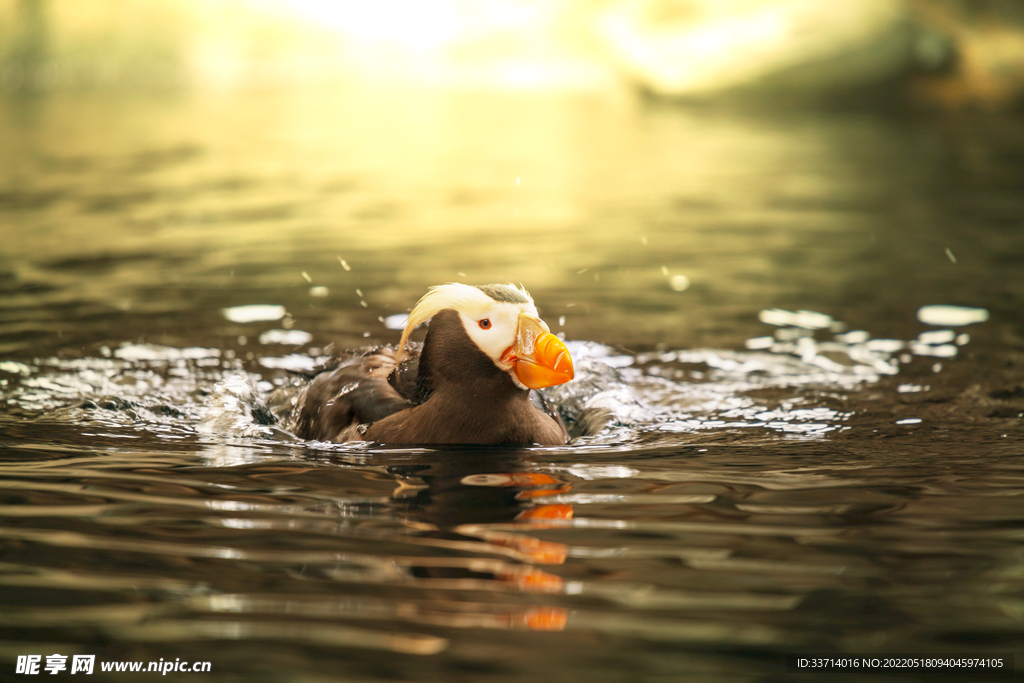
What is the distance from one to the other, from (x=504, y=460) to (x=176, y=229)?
22.9 ft

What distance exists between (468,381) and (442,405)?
0.47ft

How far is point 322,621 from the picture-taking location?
2701 millimetres

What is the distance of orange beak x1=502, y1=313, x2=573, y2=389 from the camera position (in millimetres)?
3998

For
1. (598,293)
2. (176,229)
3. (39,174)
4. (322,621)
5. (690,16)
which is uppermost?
(690,16)

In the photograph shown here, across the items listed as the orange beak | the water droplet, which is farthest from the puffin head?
the water droplet

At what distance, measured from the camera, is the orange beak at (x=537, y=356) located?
3998 millimetres

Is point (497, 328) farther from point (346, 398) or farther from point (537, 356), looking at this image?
point (346, 398)

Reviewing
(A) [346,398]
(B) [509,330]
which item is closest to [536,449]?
(B) [509,330]

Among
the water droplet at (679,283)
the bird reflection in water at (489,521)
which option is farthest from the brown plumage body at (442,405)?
the water droplet at (679,283)

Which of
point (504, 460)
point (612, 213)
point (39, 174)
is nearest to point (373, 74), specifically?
point (39, 174)

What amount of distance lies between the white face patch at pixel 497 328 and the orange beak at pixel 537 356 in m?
0.02

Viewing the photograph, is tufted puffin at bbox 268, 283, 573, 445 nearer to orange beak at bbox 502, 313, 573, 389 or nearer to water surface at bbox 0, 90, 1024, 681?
orange beak at bbox 502, 313, 573, 389

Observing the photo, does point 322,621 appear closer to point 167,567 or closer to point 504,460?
point 167,567

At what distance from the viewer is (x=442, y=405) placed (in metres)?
4.26
